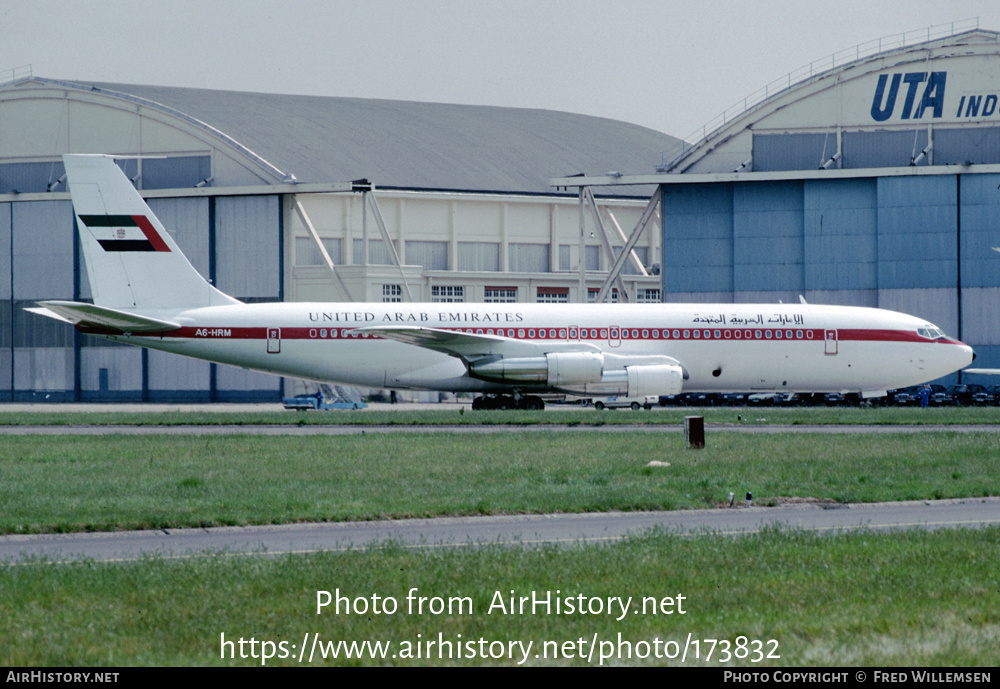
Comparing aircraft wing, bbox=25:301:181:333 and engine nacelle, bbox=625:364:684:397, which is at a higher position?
aircraft wing, bbox=25:301:181:333

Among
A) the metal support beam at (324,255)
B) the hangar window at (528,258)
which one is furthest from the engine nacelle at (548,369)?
the hangar window at (528,258)

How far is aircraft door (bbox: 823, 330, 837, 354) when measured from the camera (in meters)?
46.4

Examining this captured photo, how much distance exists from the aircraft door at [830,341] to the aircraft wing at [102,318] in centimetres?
2413

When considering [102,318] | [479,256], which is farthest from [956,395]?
[102,318]

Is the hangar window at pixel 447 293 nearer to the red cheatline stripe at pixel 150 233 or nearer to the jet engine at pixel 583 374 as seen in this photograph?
the jet engine at pixel 583 374

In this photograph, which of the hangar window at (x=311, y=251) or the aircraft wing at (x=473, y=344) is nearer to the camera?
the aircraft wing at (x=473, y=344)

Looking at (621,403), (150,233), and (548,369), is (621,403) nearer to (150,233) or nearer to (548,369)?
(548,369)

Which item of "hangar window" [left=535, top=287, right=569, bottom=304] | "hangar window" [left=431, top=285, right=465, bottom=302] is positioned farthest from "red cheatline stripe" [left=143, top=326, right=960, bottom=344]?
"hangar window" [left=535, top=287, right=569, bottom=304]

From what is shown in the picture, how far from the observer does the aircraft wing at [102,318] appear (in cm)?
4069

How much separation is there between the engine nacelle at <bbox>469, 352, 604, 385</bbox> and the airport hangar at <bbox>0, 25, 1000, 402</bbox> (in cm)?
2233

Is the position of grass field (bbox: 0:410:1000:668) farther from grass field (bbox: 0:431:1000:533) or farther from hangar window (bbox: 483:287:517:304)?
hangar window (bbox: 483:287:517:304)

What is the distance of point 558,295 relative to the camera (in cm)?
8412

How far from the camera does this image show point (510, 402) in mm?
48062
